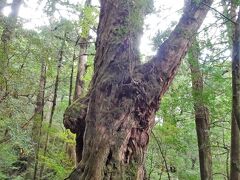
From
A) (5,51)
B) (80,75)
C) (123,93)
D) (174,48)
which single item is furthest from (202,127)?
(5,51)

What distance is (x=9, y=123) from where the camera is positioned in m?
7.09

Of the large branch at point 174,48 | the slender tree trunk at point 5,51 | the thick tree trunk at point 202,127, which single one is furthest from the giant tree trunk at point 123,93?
the slender tree trunk at point 5,51

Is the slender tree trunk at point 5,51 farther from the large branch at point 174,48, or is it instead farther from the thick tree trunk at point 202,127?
the thick tree trunk at point 202,127

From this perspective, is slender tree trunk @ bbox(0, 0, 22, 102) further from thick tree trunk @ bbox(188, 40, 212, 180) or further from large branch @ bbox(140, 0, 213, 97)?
thick tree trunk @ bbox(188, 40, 212, 180)

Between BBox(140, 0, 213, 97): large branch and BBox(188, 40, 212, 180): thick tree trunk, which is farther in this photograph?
BBox(188, 40, 212, 180): thick tree trunk

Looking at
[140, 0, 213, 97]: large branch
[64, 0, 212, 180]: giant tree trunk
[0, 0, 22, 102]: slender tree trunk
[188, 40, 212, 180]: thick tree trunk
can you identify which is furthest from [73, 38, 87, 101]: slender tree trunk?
[140, 0, 213, 97]: large branch

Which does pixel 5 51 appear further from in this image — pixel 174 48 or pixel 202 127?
pixel 202 127

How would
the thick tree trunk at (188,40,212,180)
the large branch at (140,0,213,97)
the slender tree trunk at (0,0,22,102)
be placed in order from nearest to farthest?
1. the large branch at (140,0,213,97)
2. the thick tree trunk at (188,40,212,180)
3. the slender tree trunk at (0,0,22,102)

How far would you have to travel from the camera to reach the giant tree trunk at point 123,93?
3.90m

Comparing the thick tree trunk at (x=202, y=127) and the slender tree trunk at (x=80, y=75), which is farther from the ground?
the slender tree trunk at (x=80, y=75)

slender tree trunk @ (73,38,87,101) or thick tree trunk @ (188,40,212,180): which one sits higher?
slender tree trunk @ (73,38,87,101)

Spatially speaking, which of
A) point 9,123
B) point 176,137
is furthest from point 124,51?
point 176,137

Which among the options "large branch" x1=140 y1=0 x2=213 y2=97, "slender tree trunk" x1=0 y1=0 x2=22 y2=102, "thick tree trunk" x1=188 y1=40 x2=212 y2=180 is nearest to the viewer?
"large branch" x1=140 y1=0 x2=213 y2=97

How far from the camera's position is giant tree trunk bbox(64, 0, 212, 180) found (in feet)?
12.8
